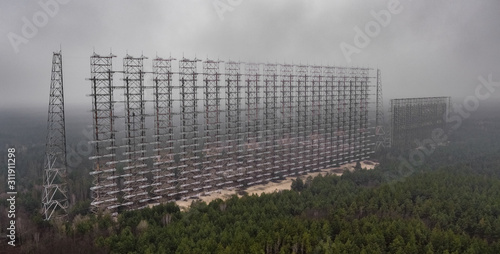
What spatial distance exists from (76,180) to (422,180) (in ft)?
139

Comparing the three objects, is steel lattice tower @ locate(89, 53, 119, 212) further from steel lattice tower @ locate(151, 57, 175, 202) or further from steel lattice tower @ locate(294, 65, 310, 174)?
steel lattice tower @ locate(294, 65, 310, 174)

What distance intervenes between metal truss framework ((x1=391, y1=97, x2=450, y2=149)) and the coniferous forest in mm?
30064

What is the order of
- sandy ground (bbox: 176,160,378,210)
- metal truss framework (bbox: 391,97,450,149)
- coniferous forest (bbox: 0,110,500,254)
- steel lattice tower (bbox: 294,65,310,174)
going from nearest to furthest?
coniferous forest (bbox: 0,110,500,254) < sandy ground (bbox: 176,160,378,210) < steel lattice tower (bbox: 294,65,310,174) < metal truss framework (bbox: 391,97,450,149)

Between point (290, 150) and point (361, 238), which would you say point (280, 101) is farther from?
point (361, 238)

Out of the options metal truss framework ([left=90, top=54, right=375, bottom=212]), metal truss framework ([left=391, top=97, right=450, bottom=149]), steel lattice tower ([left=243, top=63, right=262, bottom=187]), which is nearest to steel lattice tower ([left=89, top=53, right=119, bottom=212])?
metal truss framework ([left=90, top=54, right=375, bottom=212])

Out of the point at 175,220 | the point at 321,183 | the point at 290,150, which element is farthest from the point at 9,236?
the point at 290,150

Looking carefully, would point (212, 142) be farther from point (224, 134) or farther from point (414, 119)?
point (414, 119)

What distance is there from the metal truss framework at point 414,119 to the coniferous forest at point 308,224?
3006 cm

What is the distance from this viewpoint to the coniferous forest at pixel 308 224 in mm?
27031

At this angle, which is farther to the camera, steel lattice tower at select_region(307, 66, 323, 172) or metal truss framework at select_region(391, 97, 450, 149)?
metal truss framework at select_region(391, 97, 450, 149)

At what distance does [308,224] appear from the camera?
3083cm

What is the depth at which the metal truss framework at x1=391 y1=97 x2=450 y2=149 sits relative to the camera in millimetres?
76188

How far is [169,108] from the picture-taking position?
141 ft

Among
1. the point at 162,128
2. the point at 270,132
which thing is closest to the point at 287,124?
the point at 270,132
